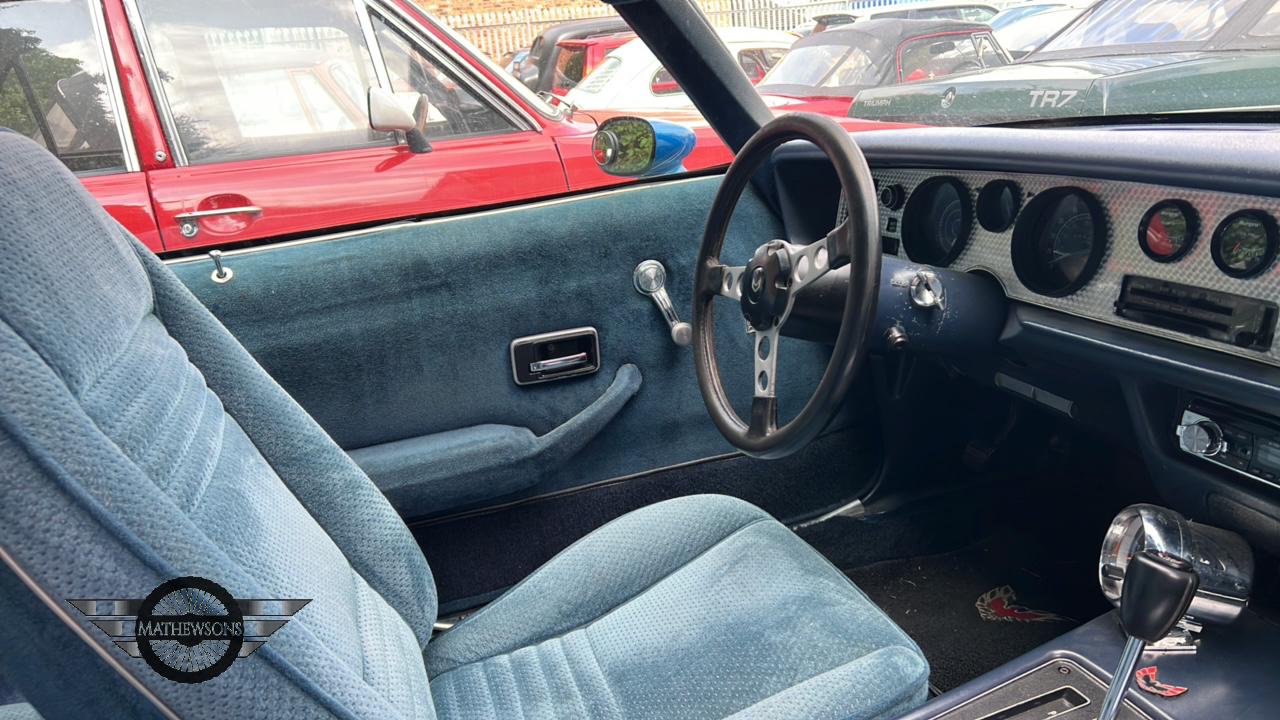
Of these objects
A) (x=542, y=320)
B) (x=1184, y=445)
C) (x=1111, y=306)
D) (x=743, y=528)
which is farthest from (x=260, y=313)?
(x=1184, y=445)

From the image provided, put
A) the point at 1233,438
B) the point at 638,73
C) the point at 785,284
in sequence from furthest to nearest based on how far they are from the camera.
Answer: the point at 638,73 → the point at 785,284 → the point at 1233,438

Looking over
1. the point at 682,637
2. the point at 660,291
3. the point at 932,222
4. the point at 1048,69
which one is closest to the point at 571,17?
the point at 660,291

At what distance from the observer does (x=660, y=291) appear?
1.84m

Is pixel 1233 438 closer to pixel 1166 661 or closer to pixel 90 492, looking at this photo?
pixel 1166 661

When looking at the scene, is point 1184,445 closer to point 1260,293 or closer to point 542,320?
point 1260,293

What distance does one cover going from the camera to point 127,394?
0.68 metres

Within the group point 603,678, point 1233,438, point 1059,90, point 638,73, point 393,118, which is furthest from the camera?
point 638,73

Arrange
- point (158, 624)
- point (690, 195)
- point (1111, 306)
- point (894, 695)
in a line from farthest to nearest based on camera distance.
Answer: point (690, 195) → point (1111, 306) → point (894, 695) → point (158, 624)

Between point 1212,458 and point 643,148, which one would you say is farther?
point 643,148

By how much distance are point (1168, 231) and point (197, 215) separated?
1829mm

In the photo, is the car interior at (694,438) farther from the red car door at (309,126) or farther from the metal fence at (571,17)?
the metal fence at (571,17)

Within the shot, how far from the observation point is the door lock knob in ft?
5.98

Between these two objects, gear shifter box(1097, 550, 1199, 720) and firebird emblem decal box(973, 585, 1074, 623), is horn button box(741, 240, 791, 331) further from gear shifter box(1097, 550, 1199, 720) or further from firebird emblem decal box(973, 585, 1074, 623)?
firebird emblem decal box(973, 585, 1074, 623)

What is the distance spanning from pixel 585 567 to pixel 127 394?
72cm
